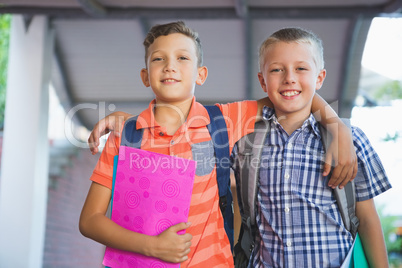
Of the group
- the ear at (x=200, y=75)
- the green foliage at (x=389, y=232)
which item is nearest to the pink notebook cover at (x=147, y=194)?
the ear at (x=200, y=75)

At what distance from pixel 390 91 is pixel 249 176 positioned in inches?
452

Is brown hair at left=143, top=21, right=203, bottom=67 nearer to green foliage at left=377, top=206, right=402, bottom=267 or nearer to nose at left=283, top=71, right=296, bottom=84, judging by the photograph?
nose at left=283, top=71, right=296, bottom=84

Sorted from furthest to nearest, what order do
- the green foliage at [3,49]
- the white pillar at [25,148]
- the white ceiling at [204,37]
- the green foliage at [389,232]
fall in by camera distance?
the green foliage at [3,49] < the green foliage at [389,232] < the white ceiling at [204,37] < the white pillar at [25,148]

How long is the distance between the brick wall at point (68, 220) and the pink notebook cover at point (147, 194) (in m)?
5.23

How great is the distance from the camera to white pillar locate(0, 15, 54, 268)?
4672 mm

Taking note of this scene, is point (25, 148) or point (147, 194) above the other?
point (25, 148)

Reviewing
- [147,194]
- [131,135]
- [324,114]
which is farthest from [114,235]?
[324,114]

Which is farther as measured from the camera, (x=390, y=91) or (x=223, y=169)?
(x=390, y=91)

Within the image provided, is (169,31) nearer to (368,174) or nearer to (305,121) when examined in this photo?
(305,121)

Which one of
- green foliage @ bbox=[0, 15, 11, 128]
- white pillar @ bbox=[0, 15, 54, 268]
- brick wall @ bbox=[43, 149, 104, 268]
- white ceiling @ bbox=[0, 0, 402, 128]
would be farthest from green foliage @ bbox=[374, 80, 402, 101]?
green foliage @ bbox=[0, 15, 11, 128]

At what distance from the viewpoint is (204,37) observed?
6.05 metres

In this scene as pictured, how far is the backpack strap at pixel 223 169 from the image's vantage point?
1564mm

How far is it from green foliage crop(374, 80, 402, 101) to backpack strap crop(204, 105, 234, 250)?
11.2 m

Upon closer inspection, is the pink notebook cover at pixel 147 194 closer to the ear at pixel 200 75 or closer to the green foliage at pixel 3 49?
the ear at pixel 200 75
